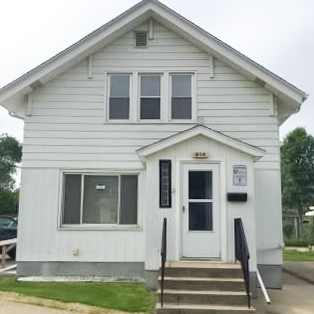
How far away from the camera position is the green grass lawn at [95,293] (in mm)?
7978

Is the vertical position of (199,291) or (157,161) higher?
(157,161)

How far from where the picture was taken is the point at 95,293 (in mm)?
8859

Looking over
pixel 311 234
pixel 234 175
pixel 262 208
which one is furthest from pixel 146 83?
pixel 311 234

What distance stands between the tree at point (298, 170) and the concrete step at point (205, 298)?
97.6 ft

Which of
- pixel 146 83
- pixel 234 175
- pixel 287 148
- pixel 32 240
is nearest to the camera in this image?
pixel 234 175

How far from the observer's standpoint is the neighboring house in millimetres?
10656

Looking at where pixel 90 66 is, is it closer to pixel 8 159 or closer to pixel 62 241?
pixel 62 241

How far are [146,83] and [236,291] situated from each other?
581 cm

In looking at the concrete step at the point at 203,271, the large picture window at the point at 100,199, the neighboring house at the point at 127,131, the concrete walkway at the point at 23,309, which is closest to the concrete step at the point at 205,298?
the concrete step at the point at 203,271

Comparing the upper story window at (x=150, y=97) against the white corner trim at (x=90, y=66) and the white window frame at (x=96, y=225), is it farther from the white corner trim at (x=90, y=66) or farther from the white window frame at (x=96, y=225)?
the white window frame at (x=96, y=225)

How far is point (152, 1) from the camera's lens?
36.2 ft

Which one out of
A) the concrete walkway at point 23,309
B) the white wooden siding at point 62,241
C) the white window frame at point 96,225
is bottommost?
the concrete walkway at point 23,309

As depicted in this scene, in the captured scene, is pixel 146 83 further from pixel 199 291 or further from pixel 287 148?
pixel 287 148

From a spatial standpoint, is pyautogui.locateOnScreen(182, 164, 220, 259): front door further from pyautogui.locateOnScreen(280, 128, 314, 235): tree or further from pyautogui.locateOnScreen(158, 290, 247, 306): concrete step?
pyautogui.locateOnScreen(280, 128, 314, 235): tree
